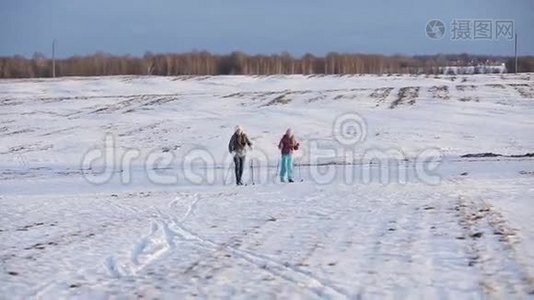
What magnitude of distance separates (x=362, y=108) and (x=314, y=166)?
18486mm

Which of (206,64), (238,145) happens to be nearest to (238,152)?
(238,145)

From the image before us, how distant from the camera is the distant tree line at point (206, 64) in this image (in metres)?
91.8

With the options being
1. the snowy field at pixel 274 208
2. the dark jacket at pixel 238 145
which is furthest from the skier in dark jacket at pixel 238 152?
the snowy field at pixel 274 208

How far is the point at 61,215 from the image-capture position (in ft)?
39.6

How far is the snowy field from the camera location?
7.01 m

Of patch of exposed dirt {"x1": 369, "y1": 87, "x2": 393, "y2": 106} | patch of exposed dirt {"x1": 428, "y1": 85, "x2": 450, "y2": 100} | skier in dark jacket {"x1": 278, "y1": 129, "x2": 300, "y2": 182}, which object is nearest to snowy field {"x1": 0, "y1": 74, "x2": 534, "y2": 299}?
skier in dark jacket {"x1": 278, "y1": 129, "x2": 300, "y2": 182}

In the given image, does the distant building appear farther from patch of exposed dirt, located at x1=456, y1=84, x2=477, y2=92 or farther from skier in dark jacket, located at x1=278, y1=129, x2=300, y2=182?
skier in dark jacket, located at x1=278, y1=129, x2=300, y2=182

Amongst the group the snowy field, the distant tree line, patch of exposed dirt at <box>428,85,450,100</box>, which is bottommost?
the snowy field

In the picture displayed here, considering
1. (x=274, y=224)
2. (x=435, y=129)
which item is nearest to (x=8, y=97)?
(x=435, y=129)

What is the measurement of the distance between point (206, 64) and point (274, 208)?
87.0 metres

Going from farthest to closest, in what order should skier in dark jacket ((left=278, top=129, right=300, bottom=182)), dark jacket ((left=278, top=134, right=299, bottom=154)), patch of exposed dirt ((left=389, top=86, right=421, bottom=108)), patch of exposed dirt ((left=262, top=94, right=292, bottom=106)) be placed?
patch of exposed dirt ((left=262, top=94, right=292, bottom=106)) → patch of exposed dirt ((left=389, top=86, right=421, bottom=108)) → dark jacket ((left=278, top=134, right=299, bottom=154)) → skier in dark jacket ((left=278, top=129, right=300, bottom=182))

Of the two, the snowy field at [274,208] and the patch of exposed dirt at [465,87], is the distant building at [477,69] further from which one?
the snowy field at [274,208]

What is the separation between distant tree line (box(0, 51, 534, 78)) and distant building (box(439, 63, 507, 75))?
7973 mm

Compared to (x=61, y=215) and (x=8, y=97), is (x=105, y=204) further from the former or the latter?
(x=8, y=97)
